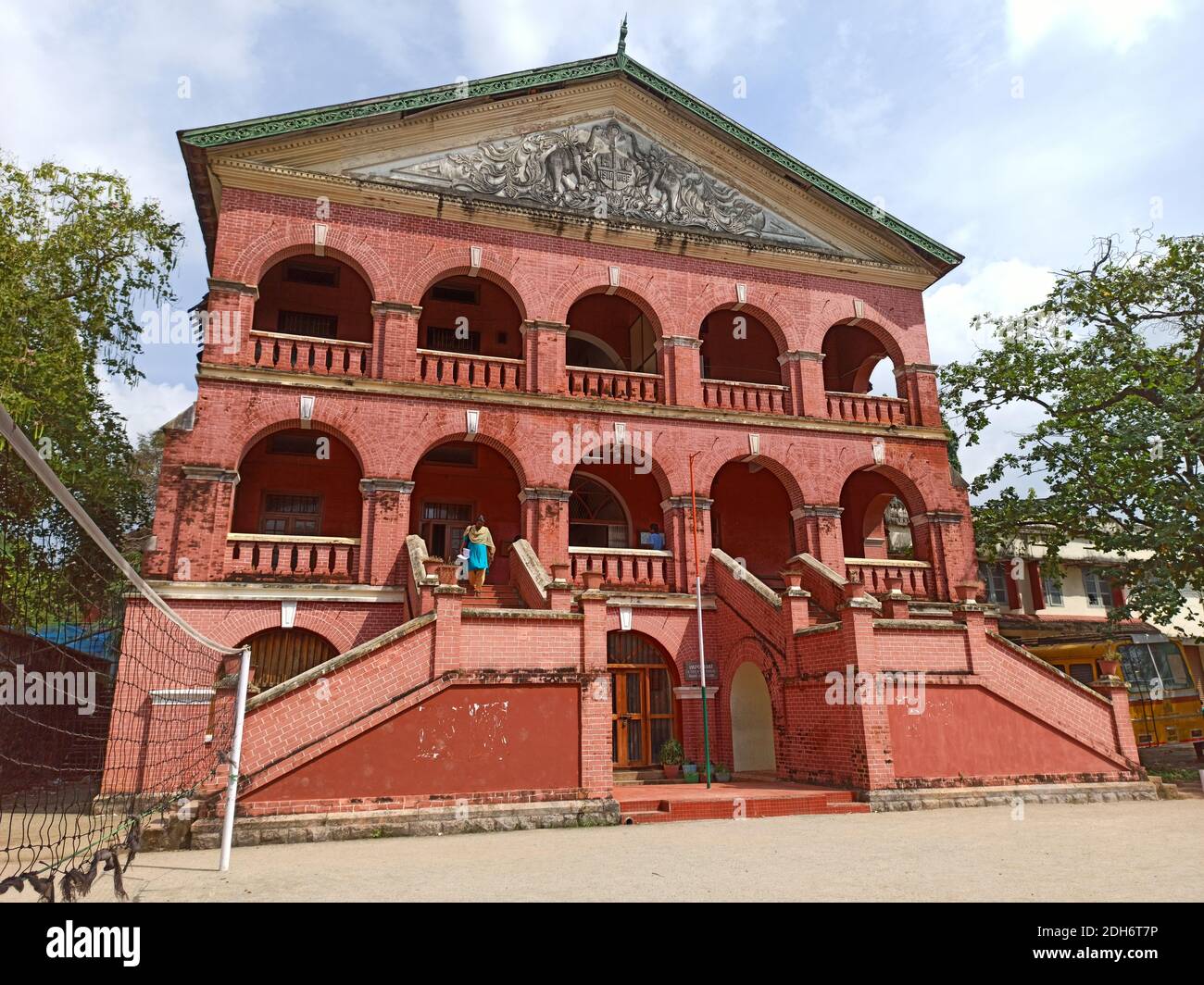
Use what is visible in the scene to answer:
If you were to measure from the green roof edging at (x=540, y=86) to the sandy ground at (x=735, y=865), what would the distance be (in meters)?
13.2

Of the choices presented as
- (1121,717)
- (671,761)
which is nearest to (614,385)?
(671,761)

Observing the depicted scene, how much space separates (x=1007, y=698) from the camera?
14117mm

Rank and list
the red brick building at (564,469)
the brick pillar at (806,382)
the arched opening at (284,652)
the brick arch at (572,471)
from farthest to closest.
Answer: the brick pillar at (806,382)
the brick arch at (572,471)
the arched opening at (284,652)
the red brick building at (564,469)

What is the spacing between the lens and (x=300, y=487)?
692 inches

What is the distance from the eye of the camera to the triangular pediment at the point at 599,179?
17.6 meters

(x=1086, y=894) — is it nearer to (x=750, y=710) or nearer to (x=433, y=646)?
(x=433, y=646)

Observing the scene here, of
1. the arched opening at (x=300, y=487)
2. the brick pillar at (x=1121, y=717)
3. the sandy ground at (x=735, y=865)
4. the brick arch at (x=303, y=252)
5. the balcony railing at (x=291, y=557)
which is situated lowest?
the sandy ground at (x=735, y=865)

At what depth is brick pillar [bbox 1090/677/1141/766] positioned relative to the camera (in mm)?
14891

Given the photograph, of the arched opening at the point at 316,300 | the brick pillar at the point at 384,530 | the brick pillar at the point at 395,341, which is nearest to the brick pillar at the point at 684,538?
the brick pillar at the point at 384,530

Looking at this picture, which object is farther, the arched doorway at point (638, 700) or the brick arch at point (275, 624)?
the arched doorway at point (638, 700)

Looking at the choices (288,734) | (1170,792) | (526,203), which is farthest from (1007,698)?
(526,203)

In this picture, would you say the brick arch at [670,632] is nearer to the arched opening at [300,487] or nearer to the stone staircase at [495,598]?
the stone staircase at [495,598]

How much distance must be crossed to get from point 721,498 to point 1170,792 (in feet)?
33.6

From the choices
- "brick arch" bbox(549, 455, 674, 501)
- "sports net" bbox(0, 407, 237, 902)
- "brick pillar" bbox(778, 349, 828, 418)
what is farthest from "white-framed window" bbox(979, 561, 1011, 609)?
"sports net" bbox(0, 407, 237, 902)
